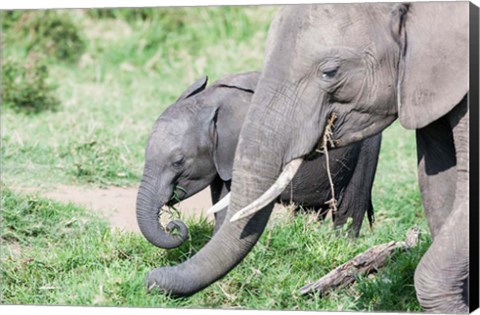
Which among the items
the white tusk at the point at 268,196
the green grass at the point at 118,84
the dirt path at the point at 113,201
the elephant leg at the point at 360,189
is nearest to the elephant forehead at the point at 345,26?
the white tusk at the point at 268,196

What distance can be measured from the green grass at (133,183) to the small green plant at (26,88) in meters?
0.12

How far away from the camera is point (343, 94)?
4.09m

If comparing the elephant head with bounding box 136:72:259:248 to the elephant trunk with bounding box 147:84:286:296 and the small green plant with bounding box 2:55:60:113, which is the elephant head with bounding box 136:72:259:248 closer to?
the elephant trunk with bounding box 147:84:286:296

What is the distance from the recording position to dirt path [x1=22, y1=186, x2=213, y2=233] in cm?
652

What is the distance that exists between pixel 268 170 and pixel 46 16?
670 cm

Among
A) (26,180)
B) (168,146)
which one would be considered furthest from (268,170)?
(26,180)

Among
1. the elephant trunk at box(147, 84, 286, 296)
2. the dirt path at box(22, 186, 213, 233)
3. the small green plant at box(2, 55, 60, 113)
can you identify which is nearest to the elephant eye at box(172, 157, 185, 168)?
the dirt path at box(22, 186, 213, 233)

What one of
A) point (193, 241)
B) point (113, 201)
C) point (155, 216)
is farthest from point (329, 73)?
point (113, 201)

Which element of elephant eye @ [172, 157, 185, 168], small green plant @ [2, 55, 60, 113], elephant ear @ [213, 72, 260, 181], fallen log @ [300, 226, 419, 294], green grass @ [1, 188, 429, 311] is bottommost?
small green plant @ [2, 55, 60, 113]

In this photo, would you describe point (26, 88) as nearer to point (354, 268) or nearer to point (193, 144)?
point (193, 144)

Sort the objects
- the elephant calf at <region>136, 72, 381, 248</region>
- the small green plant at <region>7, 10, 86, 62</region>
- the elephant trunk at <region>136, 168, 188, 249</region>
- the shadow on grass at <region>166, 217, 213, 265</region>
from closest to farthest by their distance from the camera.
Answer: the elephant trunk at <region>136, 168, 188, 249</region> < the shadow on grass at <region>166, 217, 213, 265</region> < the elephant calf at <region>136, 72, 381, 248</region> < the small green plant at <region>7, 10, 86, 62</region>

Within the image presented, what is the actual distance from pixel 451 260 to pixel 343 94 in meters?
0.63

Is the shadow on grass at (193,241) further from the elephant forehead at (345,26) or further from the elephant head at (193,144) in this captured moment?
the elephant forehead at (345,26)

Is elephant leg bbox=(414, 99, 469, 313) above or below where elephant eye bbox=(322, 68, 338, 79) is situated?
below
